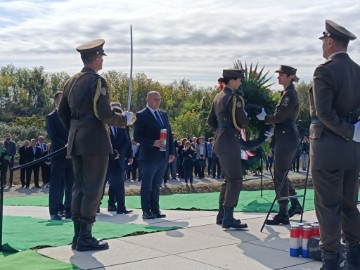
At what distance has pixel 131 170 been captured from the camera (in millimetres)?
24000

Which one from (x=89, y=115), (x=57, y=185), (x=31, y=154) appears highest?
(x=89, y=115)

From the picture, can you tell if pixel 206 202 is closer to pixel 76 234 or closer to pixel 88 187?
pixel 76 234

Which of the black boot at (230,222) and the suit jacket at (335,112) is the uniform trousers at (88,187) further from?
the suit jacket at (335,112)

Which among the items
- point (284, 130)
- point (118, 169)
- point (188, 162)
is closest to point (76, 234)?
point (284, 130)

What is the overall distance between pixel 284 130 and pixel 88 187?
3.39 metres

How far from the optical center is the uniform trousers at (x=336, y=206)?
529 centimetres

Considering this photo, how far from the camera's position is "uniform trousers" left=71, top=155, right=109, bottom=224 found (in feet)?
21.1

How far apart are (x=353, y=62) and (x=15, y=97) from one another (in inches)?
2197

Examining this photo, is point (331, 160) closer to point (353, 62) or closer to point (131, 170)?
point (353, 62)

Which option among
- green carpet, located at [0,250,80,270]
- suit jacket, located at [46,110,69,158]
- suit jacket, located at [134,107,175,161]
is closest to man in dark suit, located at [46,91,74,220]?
suit jacket, located at [46,110,69,158]

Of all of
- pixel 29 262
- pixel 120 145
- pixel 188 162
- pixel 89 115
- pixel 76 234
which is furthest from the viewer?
pixel 188 162

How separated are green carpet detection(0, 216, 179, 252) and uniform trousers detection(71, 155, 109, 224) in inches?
22.2

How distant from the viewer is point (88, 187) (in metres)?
6.45

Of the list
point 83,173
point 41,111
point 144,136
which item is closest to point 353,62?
point 83,173
